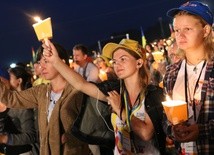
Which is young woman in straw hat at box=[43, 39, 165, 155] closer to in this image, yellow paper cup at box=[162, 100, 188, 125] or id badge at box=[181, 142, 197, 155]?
id badge at box=[181, 142, 197, 155]

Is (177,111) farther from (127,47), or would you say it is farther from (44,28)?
(127,47)

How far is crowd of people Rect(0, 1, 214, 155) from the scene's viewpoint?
275cm

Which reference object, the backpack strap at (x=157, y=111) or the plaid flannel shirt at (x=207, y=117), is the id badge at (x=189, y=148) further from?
the backpack strap at (x=157, y=111)

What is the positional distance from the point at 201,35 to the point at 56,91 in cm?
188

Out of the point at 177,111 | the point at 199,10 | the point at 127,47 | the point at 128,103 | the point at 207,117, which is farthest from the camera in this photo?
the point at 127,47

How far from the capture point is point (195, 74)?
289 centimetres

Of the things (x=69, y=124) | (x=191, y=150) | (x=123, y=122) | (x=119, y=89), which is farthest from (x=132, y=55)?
(x=191, y=150)

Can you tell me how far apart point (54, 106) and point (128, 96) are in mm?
866

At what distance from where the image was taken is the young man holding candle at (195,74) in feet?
8.82

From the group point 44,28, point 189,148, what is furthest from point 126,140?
point 44,28

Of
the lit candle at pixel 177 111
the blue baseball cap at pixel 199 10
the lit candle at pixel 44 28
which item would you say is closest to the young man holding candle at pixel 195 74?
the blue baseball cap at pixel 199 10

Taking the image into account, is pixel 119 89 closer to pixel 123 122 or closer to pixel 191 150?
pixel 123 122

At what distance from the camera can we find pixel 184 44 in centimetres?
286

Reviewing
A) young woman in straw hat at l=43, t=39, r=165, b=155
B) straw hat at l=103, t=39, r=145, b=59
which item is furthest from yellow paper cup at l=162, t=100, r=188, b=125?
straw hat at l=103, t=39, r=145, b=59
